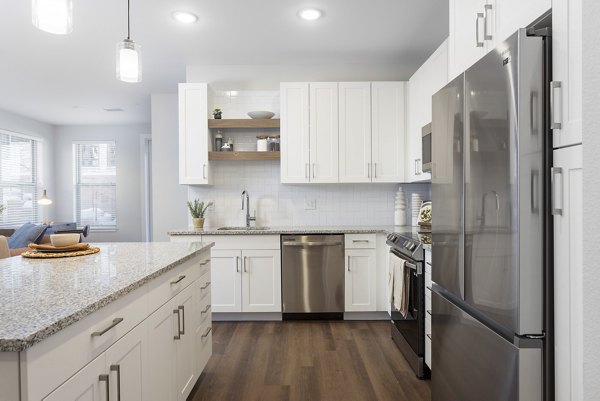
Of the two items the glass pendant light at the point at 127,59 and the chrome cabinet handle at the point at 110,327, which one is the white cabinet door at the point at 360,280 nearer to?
the glass pendant light at the point at 127,59

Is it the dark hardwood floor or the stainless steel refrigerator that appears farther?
the dark hardwood floor

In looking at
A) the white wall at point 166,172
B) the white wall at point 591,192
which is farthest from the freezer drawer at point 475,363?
the white wall at point 166,172

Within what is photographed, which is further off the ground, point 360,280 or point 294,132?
point 294,132

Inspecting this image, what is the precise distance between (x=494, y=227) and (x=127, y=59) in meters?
1.91

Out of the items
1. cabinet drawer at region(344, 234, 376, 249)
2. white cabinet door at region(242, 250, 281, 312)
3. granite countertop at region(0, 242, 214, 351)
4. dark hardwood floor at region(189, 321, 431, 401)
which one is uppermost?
granite countertop at region(0, 242, 214, 351)

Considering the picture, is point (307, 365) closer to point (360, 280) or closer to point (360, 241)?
point (360, 280)

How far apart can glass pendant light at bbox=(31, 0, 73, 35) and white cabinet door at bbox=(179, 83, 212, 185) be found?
2.48m

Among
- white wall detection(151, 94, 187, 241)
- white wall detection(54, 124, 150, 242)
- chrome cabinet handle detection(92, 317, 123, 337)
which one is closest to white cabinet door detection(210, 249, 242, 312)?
white wall detection(151, 94, 187, 241)

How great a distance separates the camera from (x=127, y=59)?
202 cm

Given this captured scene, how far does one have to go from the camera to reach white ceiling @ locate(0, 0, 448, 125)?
3.10 m

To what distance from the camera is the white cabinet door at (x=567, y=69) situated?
106 cm

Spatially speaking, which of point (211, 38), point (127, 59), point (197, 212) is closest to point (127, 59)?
point (127, 59)

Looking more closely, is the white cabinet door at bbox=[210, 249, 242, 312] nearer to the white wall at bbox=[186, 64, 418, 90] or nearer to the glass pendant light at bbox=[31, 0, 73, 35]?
the white wall at bbox=[186, 64, 418, 90]

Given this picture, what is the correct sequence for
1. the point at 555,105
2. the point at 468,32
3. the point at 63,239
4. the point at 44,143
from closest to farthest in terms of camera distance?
the point at 555,105 → the point at 468,32 → the point at 63,239 → the point at 44,143
